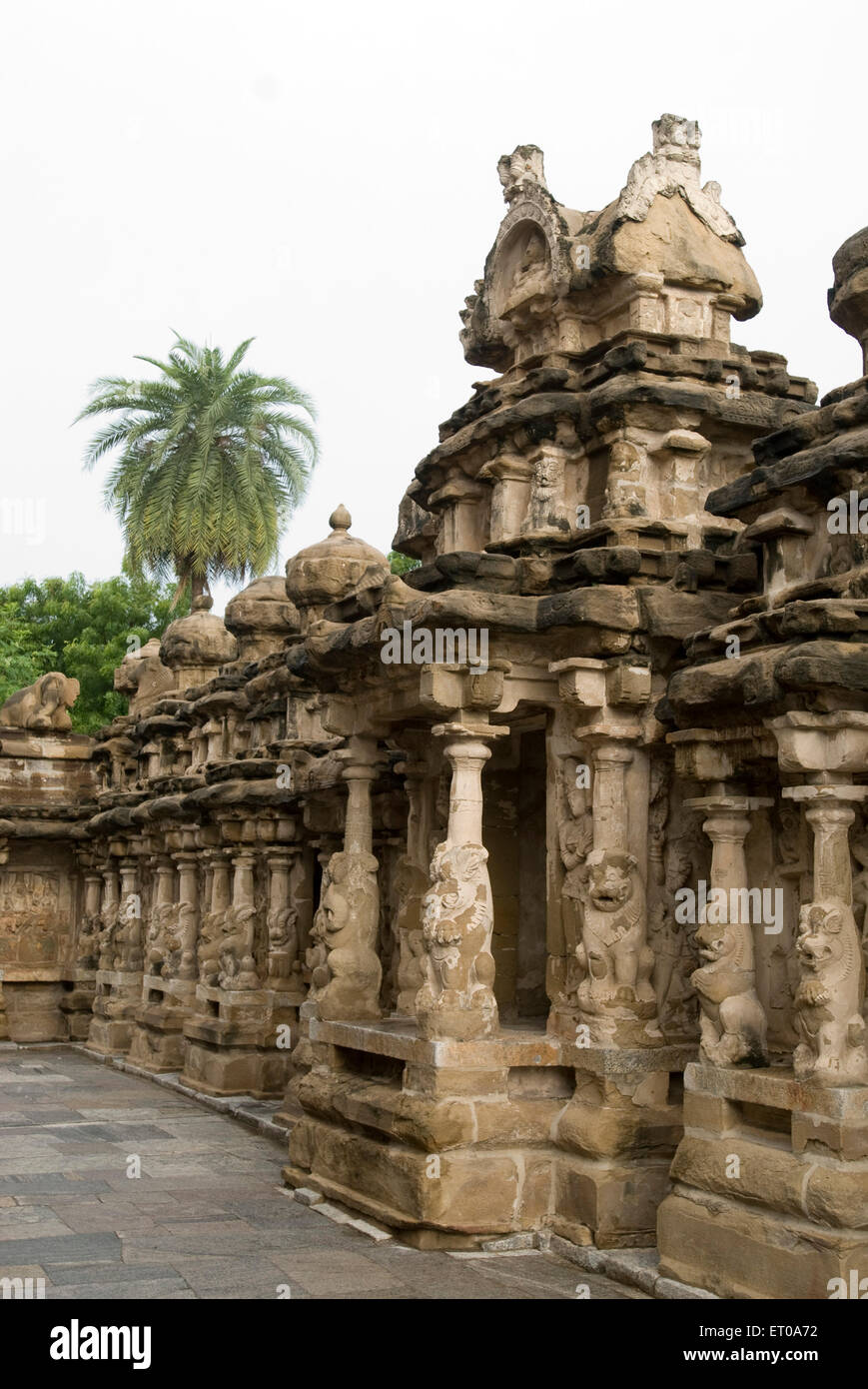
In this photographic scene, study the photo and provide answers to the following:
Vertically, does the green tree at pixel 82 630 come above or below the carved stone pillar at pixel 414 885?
above

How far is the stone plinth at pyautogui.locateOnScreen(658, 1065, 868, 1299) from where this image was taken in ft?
21.1

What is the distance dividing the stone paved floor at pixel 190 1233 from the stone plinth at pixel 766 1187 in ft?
2.08

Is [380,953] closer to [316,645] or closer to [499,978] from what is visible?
[499,978]

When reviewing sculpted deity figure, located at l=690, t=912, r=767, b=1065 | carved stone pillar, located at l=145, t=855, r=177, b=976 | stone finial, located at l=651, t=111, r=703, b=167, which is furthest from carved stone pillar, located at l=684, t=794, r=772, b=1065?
carved stone pillar, located at l=145, t=855, r=177, b=976

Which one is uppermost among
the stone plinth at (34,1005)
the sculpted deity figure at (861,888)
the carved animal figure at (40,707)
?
the carved animal figure at (40,707)

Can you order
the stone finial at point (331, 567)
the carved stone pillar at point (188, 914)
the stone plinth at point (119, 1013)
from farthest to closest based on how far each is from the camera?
the stone plinth at point (119, 1013) → the carved stone pillar at point (188, 914) → the stone finial at point (331, 567)

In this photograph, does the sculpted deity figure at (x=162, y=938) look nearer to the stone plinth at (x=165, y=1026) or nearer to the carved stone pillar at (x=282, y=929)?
the stone plinth at (x=165, y=1026)

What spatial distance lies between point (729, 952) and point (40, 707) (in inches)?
671

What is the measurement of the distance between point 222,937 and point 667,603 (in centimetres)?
753

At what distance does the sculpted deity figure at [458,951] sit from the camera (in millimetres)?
8469

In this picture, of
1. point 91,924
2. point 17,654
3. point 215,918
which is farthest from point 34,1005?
point 17,654

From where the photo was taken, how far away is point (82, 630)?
34469mm

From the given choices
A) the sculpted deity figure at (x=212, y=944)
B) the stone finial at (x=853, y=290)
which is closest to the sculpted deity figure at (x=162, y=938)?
the sculpted deity figure at (x=212, y=944)
